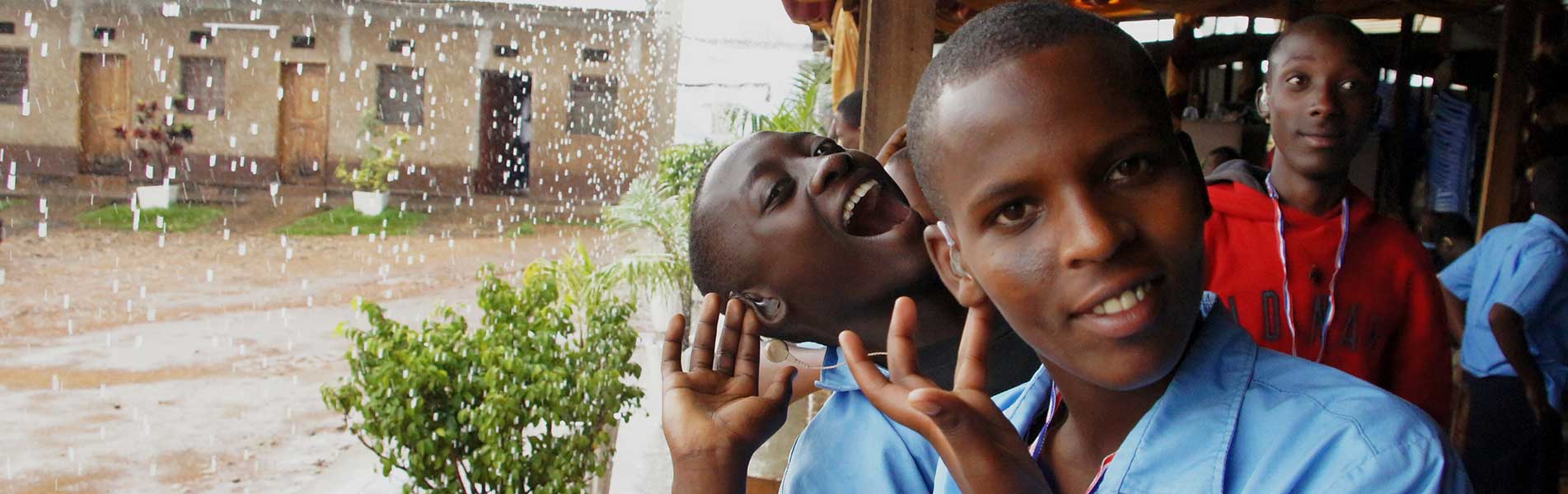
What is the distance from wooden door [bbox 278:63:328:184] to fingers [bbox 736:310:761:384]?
23.0 m

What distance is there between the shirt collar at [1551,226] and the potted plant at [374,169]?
790 inches

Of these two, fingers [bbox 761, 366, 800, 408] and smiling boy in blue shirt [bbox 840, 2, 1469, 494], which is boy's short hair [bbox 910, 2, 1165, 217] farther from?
fingers [bbox 761, 366, 800, 408]

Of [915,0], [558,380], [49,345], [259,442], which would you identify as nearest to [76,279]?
[49,345]

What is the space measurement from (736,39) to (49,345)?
1177 cm

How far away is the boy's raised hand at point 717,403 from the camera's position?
1152 mm

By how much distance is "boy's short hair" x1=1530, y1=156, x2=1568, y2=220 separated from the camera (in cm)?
362

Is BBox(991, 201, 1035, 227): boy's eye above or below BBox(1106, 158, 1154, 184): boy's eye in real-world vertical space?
below

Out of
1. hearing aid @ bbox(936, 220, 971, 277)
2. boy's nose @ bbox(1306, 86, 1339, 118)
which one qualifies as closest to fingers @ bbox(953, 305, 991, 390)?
hearing aid @ bbox(936, 220, 971, 277)

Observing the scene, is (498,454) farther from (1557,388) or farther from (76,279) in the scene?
(76,279)

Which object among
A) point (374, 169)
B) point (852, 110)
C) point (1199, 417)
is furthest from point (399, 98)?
point (1199, 417)

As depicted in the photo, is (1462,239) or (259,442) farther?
(259,442)

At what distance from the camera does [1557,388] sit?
362cm

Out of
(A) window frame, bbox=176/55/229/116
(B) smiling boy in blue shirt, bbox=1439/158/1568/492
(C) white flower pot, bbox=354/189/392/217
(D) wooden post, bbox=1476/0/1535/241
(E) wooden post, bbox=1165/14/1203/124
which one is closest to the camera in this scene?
(B) smiling boy in blue shirt, bbox=1439/158/1568/492

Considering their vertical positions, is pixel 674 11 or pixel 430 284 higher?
pixel 674 11
